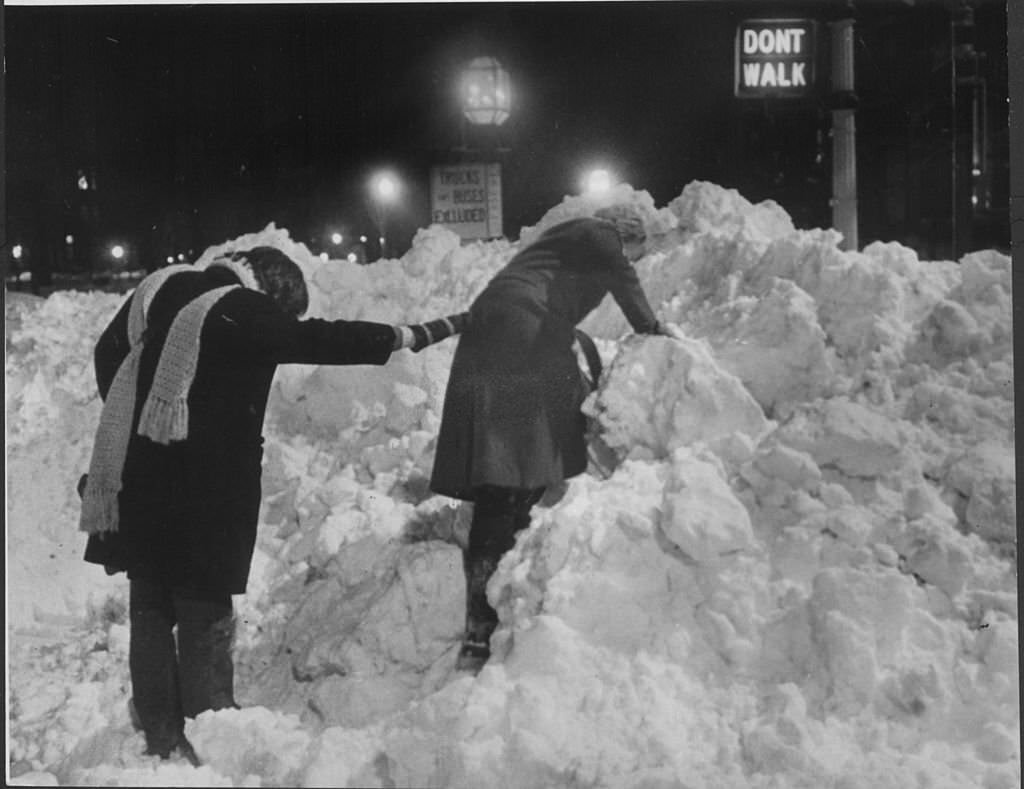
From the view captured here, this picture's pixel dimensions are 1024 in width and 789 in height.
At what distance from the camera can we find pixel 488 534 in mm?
3400

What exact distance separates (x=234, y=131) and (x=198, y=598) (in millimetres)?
1860

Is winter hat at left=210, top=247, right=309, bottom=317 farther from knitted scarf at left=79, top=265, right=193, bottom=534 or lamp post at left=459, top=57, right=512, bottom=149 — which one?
lamp post at left=459, top=57, right=512, bottom=149

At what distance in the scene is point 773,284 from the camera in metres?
3.46

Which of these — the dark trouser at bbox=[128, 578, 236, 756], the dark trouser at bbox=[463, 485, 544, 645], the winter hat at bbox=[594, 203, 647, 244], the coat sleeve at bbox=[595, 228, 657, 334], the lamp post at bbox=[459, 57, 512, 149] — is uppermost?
the lamp post at bbox=[459, 57, 512, 149]

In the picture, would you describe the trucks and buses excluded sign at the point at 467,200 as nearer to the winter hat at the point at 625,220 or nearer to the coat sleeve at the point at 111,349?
the winter hat at the point at 625,220

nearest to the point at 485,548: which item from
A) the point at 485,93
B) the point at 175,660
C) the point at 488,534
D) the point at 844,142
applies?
the point at 488,534

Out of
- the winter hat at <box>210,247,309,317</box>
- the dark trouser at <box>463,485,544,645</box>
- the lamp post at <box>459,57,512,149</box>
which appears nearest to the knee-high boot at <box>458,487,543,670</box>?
the dark trouser at <box>463,485,544,645</box>

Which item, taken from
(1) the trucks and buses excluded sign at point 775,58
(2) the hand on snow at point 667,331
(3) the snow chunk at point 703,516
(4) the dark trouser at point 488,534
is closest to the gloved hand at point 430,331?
(4) the dark trouser at point 488,534

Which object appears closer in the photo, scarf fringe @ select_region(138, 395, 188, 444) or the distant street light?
scarf fringe @ select_region(138, 395, 188, 444)

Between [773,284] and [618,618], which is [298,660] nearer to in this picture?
[618,618]

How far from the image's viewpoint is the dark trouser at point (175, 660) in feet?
11.0

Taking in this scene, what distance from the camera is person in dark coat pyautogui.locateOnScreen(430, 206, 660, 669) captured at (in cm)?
339

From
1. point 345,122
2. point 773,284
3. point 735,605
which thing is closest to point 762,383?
point 773,284

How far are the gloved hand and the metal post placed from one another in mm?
1583
